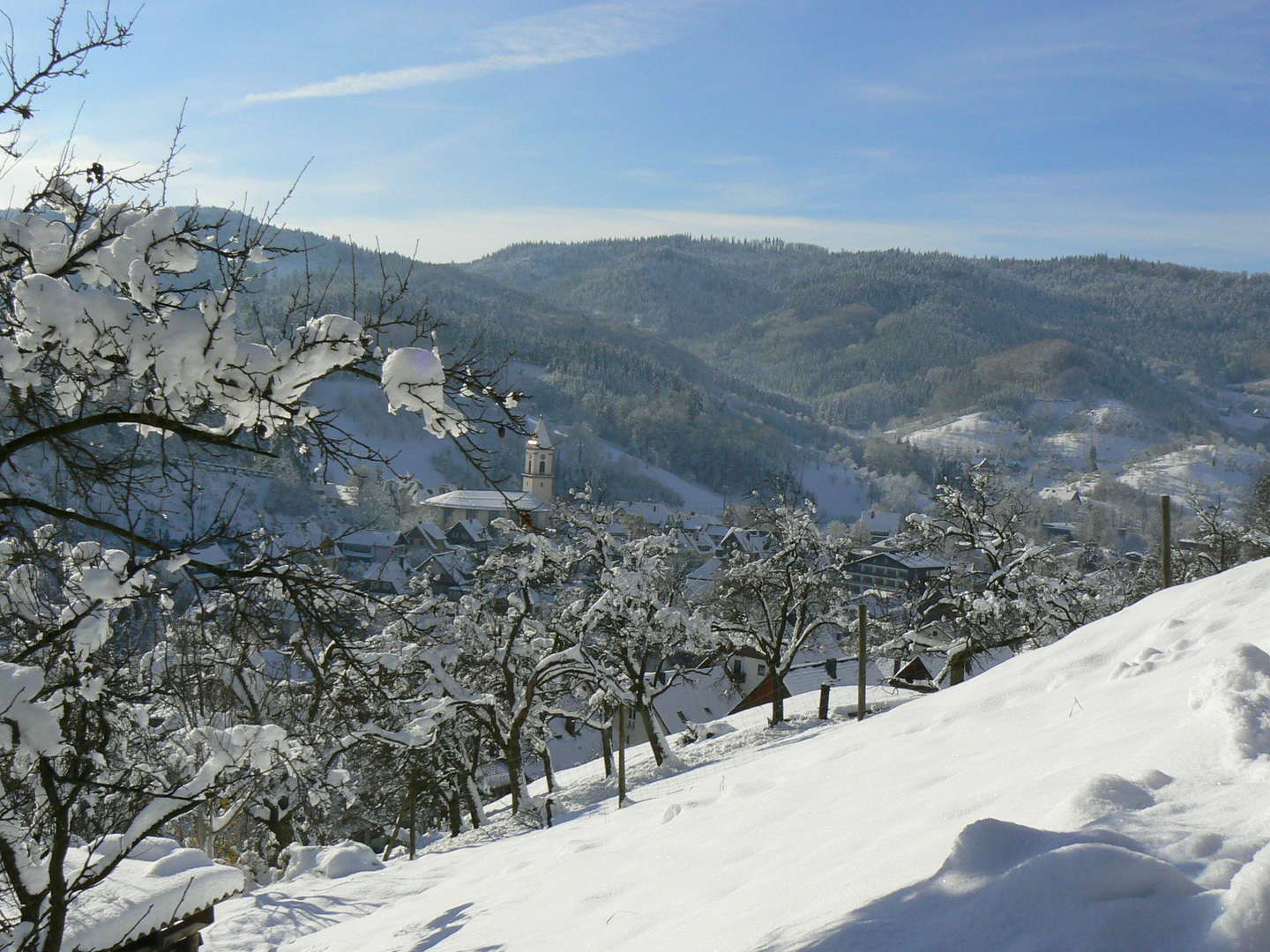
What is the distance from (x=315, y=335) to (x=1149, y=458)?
20991 cm

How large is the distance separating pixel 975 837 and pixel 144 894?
249 inches

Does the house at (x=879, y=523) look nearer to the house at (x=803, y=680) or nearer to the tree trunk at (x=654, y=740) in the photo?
the house at (x=803, y=680)

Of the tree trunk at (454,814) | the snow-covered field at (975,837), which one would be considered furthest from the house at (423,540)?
the snow-covered field at (975,837)

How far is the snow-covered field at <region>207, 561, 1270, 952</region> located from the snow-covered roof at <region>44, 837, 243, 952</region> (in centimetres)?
118

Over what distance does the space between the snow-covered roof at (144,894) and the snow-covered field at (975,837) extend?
1.18 meters

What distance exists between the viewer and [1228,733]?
12.1 feet

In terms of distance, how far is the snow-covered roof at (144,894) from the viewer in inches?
243

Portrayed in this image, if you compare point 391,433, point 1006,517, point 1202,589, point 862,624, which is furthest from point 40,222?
point 391,433

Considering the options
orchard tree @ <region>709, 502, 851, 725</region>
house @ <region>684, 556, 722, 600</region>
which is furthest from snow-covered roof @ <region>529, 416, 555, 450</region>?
house @ <region>684, 556, 722, 600</region>

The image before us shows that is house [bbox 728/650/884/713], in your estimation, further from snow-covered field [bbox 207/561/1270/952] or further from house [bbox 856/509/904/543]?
house [bbox 856/509/904/543]

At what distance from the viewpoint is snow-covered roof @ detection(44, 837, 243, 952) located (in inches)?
243

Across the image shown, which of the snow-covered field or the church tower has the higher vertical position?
the church tower

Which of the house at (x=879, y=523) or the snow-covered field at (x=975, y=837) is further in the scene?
the house at (x=879, y=523)

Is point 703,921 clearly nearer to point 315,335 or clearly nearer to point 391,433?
point 315,335
